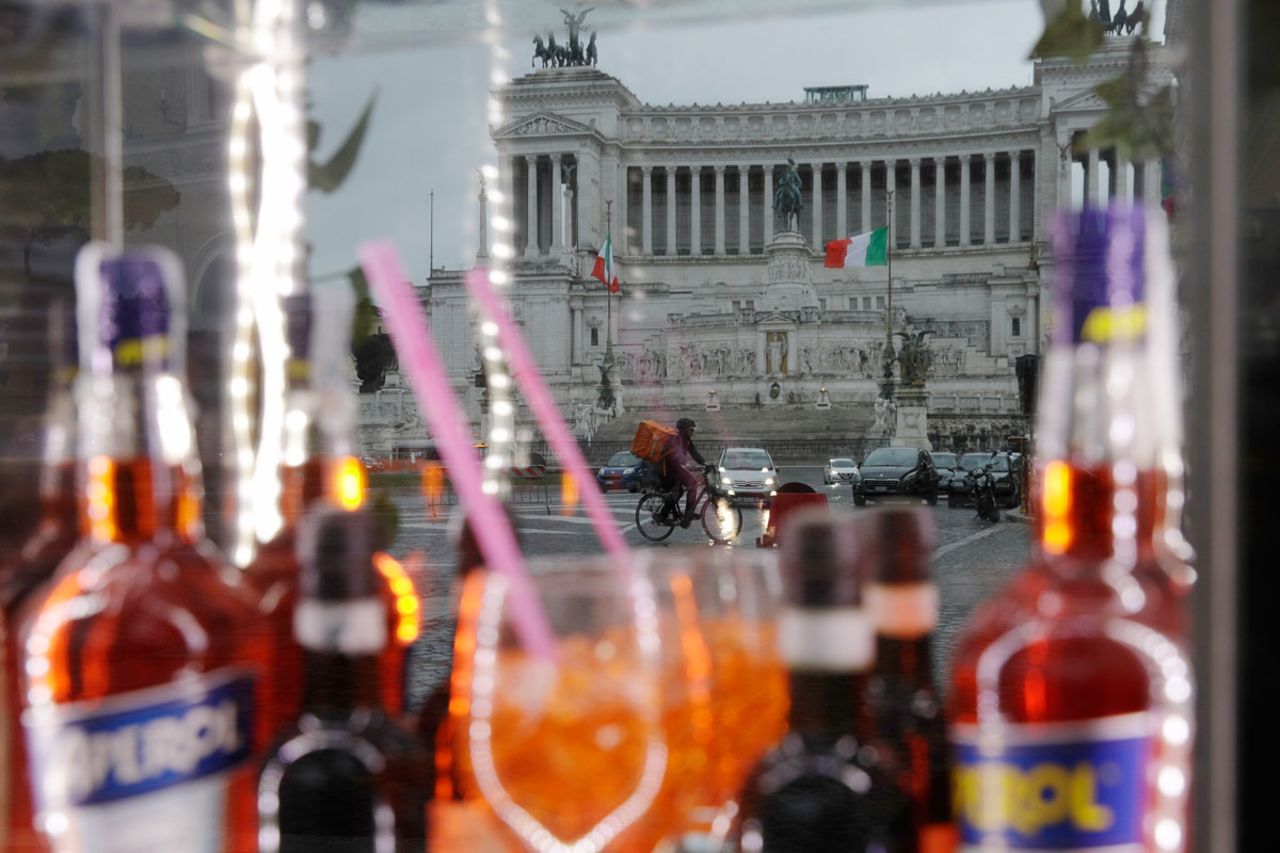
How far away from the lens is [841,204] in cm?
86

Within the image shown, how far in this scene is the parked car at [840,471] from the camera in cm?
83

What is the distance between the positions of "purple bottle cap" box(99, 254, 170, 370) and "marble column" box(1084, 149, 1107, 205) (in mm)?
530

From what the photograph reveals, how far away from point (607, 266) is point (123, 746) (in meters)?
0.64

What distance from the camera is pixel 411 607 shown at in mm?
809

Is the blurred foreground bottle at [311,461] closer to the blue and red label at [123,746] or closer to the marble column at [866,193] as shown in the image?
the blue and red label at [123,746]

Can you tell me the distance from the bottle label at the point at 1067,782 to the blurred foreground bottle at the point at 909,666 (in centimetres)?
→ 7

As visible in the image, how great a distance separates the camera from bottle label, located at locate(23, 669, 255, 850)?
2.12 feet

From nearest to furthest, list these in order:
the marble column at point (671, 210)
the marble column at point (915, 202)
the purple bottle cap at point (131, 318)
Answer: the purple bottle cap at point (131, 318) → the marble column at point (915, 202) → the marble column at point (671, 210)

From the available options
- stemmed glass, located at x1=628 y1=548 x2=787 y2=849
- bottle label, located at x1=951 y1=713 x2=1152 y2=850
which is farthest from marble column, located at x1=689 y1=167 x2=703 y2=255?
bottle label, located at x1=951 y1=713 x2=1152 y2=850

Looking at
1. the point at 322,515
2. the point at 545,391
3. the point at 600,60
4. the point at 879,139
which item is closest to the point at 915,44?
the point at 879,139

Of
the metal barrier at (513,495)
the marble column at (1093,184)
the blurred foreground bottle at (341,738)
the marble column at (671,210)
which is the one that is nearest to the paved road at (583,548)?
the metal barrier at (513,495)

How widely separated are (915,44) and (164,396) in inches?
21.2

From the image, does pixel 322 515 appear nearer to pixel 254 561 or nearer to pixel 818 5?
pixel 254 561

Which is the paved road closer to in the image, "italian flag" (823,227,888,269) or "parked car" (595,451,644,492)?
"parked car" (595,451,644,492)
